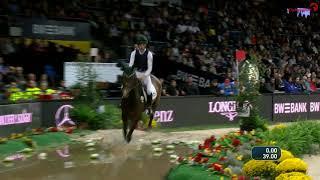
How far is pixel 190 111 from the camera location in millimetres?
21406

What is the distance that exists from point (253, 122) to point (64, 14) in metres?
11.6

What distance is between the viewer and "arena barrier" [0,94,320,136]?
1617 cm

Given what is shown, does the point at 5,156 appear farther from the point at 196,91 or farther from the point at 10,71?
the point at 196,91

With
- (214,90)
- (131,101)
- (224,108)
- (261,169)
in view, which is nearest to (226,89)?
(214,90)

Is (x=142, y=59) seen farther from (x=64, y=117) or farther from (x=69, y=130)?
(x=64, y=117)

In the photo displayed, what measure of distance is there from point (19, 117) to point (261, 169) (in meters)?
9.02

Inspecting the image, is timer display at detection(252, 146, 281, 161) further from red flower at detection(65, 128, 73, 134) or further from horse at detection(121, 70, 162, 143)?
red flower at detection(65, 128, 73, 134)

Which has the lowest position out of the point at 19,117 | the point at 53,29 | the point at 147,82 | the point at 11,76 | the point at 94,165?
the point at 94,165

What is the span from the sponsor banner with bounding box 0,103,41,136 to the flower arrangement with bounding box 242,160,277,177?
8.36 metres

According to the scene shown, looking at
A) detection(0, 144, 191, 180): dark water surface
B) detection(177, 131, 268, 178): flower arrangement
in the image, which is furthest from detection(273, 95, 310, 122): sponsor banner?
detection(177, 131, 268, 178): flower arrangement

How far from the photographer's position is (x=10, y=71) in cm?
1888

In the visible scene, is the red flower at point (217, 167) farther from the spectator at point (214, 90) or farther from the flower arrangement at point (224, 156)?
the spectator at point (214, 90)

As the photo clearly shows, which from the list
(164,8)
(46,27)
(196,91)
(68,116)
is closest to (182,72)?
(196,91)

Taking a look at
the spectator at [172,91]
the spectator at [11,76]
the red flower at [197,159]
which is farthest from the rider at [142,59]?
the spectator at [172,91]
